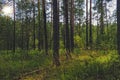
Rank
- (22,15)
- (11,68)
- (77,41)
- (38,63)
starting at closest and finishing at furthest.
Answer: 1. (11,68)
2. (38,63)
3. (77,41)
4. (22,15)

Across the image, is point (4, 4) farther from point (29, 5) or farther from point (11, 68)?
point (11, 68)

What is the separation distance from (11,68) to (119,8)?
7601 millimetres

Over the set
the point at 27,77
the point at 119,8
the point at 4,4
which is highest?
the point at 4,4

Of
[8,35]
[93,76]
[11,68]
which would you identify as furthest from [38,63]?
[8,35]

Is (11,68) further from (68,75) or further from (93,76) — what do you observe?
(93,76)

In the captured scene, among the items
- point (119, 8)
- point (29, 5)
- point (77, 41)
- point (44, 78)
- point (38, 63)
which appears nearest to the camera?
point (44, 78)

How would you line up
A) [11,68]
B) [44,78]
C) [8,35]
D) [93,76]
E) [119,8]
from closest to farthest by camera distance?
[93,76] < [44,78] < [119,8] < [11,68] < [8,35]

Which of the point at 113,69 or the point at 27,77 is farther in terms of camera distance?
the point at 27,77

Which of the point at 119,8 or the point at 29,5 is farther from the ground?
the point at 29,5

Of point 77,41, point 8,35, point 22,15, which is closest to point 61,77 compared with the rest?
point 77,41

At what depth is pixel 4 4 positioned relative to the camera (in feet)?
132

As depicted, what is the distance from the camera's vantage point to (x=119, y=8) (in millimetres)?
13992

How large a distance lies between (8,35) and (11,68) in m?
46.6

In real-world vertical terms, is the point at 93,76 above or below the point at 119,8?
below
